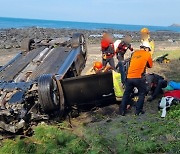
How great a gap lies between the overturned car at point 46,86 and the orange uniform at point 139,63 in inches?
18.8

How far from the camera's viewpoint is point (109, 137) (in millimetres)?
5438

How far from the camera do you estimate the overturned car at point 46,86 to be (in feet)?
19.5

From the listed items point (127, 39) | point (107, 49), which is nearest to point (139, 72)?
point (127, 39)

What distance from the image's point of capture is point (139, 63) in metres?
6.71

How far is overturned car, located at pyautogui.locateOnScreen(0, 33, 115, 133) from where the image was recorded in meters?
5.94

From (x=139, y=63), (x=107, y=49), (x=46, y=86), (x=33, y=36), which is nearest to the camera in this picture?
(x=46, y=86)

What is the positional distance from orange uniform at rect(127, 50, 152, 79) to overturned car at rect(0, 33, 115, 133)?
478 mm

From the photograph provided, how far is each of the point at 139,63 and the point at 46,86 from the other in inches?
70.9

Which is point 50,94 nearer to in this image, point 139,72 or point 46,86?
point 46,86

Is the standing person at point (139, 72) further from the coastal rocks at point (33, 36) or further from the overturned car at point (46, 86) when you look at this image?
the coastal rocks at point (33, 36)

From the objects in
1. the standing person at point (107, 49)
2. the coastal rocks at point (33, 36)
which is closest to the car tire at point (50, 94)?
the standing person at point (107, 49)

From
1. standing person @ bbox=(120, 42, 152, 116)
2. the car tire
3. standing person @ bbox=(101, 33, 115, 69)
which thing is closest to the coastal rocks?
standing person @ bbox=(101, 33, 115, 69)

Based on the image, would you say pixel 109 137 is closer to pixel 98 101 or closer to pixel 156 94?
pixel 98 101

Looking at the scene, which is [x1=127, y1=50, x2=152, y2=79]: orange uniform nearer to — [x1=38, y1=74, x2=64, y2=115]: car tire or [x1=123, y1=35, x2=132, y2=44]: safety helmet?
[x1=38, y1=74, x2=64, y2=115]: car tire
